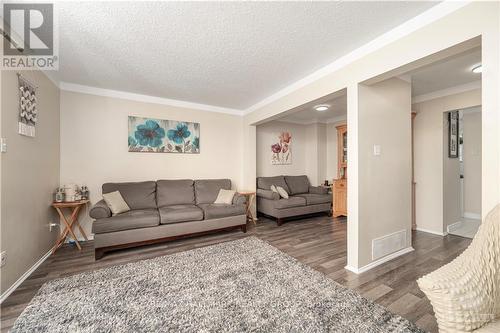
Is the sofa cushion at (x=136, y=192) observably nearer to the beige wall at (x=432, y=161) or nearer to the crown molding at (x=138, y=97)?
the crown molding at (x=138, y=97)

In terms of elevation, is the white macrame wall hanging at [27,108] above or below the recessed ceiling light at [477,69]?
below

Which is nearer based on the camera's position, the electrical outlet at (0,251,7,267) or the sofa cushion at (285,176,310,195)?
the electrical outlet at (0,251,7,267)

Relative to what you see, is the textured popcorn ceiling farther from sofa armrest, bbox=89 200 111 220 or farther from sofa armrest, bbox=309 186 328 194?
sofa armrest, bbox=309 186 328 194

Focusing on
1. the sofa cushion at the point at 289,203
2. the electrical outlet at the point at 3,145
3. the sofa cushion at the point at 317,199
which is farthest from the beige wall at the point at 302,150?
the electrical outlet at the point at 3,145

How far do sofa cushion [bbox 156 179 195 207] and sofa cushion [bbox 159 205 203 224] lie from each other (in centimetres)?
40

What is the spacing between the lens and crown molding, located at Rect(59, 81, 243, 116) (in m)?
3.13

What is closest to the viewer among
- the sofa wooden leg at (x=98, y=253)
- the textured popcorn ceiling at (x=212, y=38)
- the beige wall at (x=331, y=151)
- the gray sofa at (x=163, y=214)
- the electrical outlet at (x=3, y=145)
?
the textured popcorn ceiling at (x=212, y=38)

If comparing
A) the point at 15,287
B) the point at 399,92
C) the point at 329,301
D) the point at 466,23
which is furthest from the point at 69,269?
the point at 399,92

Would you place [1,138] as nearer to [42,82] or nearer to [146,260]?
[42,82]

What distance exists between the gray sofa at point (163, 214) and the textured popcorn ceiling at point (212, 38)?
1.77 metres

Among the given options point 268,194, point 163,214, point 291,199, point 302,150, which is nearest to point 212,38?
point 163,214

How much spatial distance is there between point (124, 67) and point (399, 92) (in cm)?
357

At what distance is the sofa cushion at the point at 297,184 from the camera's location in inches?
196

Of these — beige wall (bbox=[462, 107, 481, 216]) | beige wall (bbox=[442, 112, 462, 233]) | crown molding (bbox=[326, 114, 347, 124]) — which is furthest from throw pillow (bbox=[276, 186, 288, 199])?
beige wall (bbox=[462, 107, 481, 216])
